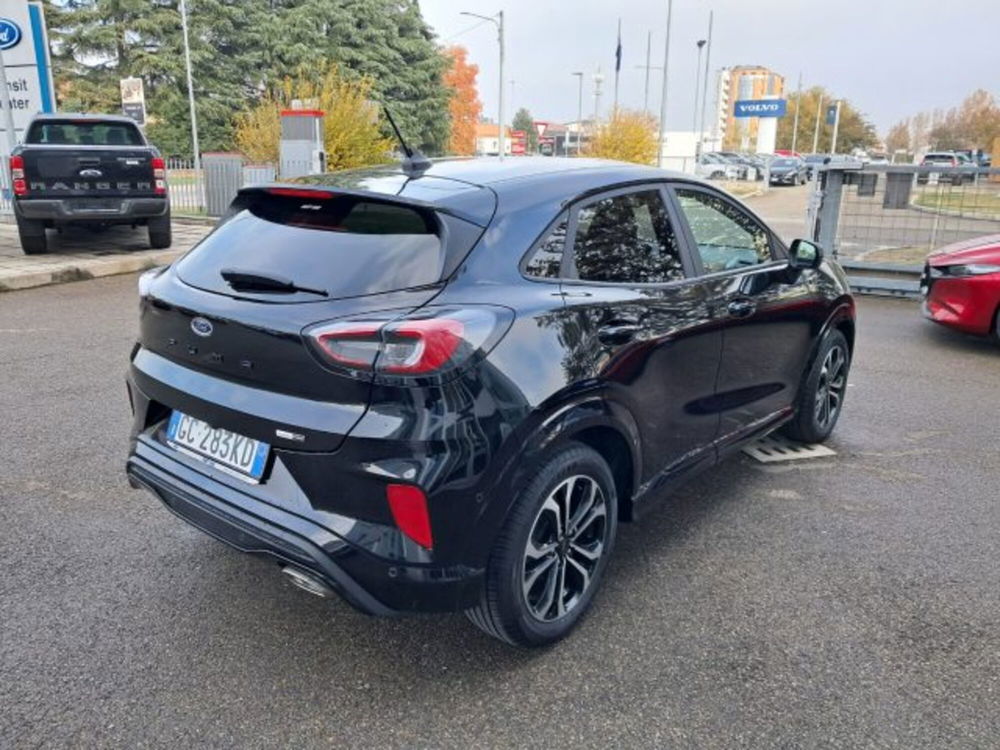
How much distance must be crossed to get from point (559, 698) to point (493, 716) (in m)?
0.23

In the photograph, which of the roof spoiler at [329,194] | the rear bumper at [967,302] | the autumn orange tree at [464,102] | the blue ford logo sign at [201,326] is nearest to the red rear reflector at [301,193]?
the roof spoiler at [329,194]

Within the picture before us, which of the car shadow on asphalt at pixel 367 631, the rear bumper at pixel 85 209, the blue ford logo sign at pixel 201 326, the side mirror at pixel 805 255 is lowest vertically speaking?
the car shadow on asphalt at pixel 367 631

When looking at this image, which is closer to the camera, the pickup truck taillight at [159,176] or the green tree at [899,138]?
the pickup truck taillight at [159,176]

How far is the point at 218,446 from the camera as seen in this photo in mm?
2664

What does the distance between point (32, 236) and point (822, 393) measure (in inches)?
406

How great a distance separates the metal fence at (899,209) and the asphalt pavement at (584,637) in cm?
663

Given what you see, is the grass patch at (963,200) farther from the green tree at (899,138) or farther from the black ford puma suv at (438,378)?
the green tree at (899,138)

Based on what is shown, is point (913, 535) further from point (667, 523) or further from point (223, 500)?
point (223, 500)

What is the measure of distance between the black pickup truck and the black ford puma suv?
8355mm

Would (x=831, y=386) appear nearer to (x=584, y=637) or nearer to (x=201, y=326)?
(x=584, y=637)

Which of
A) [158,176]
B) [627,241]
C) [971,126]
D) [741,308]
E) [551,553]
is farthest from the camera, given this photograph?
[971,126]

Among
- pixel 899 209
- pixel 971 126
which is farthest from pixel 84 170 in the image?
pixel 971 126

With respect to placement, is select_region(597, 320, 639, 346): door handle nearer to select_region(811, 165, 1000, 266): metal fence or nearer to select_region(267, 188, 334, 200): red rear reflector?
select_region(267, 188, 334, 200): red rear reflector

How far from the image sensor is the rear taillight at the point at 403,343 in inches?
91.0
